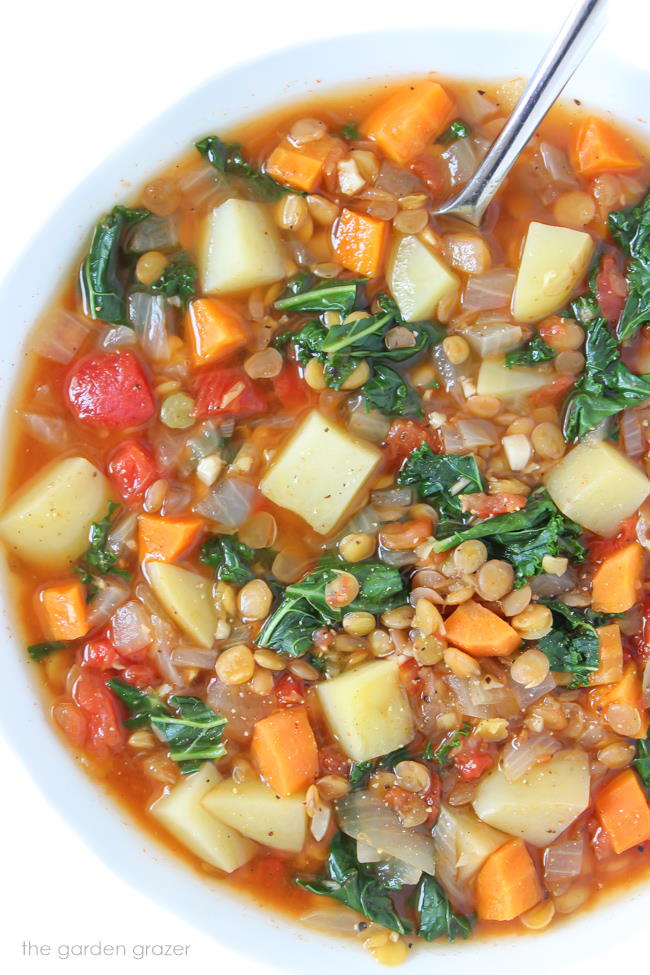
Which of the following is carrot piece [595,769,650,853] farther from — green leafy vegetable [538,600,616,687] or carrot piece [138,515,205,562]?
carrot piece [138,515,205,562]

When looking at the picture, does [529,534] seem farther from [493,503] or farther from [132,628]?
[132,628]

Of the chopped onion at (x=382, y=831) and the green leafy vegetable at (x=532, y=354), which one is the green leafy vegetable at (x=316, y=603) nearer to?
the chopped onion at (x=382, y=831)

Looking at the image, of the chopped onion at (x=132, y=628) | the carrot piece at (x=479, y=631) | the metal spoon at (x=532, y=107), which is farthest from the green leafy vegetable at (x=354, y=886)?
the metal spoon at (x=532, y=107)

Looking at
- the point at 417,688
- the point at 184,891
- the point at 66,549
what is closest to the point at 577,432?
the point at 417,688

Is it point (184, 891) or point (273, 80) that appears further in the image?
point (184, 891)

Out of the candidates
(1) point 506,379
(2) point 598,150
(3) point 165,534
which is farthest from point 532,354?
(3) point 165,534

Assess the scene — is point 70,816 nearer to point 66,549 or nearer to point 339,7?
point 66,549
